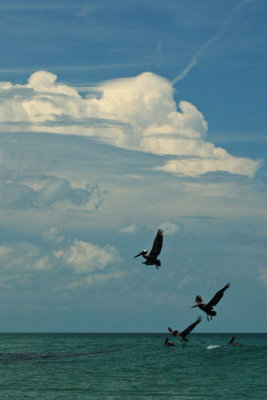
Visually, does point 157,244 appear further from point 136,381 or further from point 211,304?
point 136,381

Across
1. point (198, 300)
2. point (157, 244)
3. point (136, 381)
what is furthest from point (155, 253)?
point (136, 381)

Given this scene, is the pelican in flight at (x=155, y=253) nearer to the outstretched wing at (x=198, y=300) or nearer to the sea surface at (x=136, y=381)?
the outstretched wing at (x=198, y=300)

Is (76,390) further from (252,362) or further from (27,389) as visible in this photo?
(252,362)

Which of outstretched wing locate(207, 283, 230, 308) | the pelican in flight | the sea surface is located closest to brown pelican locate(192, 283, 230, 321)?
outstretched wing locate(207, 283, 230, 308)

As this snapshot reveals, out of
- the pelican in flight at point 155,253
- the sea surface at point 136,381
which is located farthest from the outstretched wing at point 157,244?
the sea surface at point 136,381

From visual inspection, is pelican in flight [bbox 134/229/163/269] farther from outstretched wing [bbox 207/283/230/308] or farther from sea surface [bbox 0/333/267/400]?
sea surface [bbox 0/333/267/400]

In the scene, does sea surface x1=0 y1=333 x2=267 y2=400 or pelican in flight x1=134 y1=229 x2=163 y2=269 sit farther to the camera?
sea surface x1=0 y1=333 x2=267 y2=400

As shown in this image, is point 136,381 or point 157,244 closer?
point 157,244

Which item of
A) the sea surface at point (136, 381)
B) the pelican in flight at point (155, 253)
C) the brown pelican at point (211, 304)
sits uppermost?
the pelican in flight at point (155, 253)

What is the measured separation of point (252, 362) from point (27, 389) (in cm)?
3498

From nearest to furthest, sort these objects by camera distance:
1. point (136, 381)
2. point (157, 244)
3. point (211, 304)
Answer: point (211, 304)
point (157, 244)
point (136, 381)

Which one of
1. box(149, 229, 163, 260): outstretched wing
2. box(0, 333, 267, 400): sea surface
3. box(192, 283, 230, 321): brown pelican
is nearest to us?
box(192, 283, 230, 321): brown pelican

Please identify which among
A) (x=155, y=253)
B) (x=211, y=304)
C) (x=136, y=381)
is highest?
(x=155, y=253)

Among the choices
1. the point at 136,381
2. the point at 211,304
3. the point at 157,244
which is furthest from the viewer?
the point at 136,381
